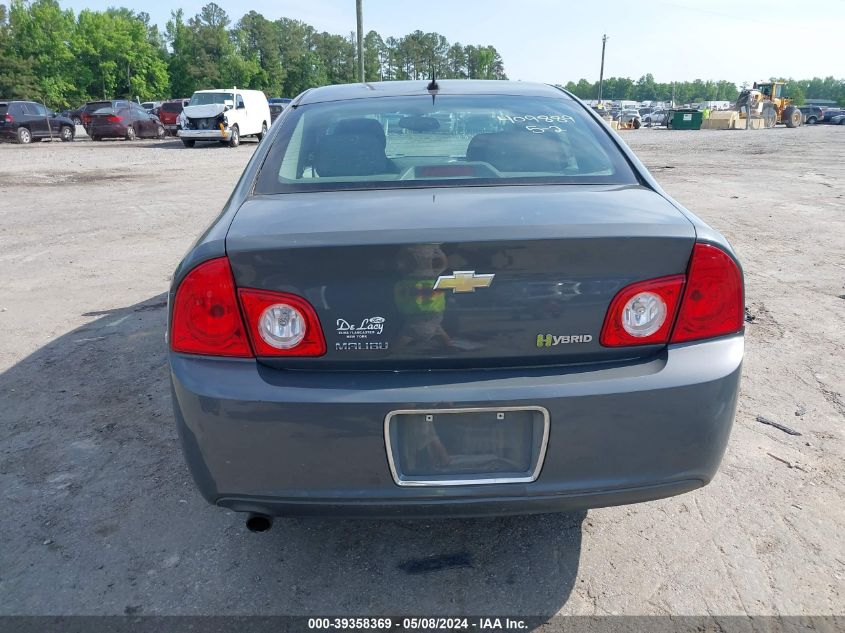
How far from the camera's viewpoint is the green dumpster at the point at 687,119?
1752 inches

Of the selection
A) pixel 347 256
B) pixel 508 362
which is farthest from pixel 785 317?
pixel 347 256

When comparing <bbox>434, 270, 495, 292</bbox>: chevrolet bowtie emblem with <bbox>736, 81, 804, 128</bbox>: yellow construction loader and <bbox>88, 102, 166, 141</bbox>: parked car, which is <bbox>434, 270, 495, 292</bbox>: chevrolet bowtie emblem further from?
<bbox>736, 81, 804, 128</bbox>: yellow construction loader

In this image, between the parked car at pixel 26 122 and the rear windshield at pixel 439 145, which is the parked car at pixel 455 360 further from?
the parked car at pixel 26 122

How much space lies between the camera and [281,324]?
6.68 ft

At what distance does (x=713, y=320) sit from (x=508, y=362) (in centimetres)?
66

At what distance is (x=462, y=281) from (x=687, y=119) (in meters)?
48.0

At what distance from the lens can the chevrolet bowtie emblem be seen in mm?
1974

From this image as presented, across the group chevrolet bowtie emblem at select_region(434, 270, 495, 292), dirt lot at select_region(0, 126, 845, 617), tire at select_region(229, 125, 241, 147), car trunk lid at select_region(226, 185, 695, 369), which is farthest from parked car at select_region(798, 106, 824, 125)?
chevrolet bowtie emblem at select_region(434, 270, 495, 292)

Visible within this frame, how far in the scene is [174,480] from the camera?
3150 millimetres

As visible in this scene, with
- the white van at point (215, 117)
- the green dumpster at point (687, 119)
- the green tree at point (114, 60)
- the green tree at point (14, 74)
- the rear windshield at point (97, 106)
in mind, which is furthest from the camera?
the green tree at point (114, 60)

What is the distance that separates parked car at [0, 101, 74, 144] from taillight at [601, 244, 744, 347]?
3017 cm

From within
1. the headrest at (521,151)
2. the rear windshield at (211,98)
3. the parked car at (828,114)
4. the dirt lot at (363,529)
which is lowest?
the parked car at (828,114)

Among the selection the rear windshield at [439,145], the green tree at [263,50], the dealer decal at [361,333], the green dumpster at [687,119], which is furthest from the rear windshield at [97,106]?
the green tree at [263,50]

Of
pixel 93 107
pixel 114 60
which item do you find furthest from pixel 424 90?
pixel 114 60
